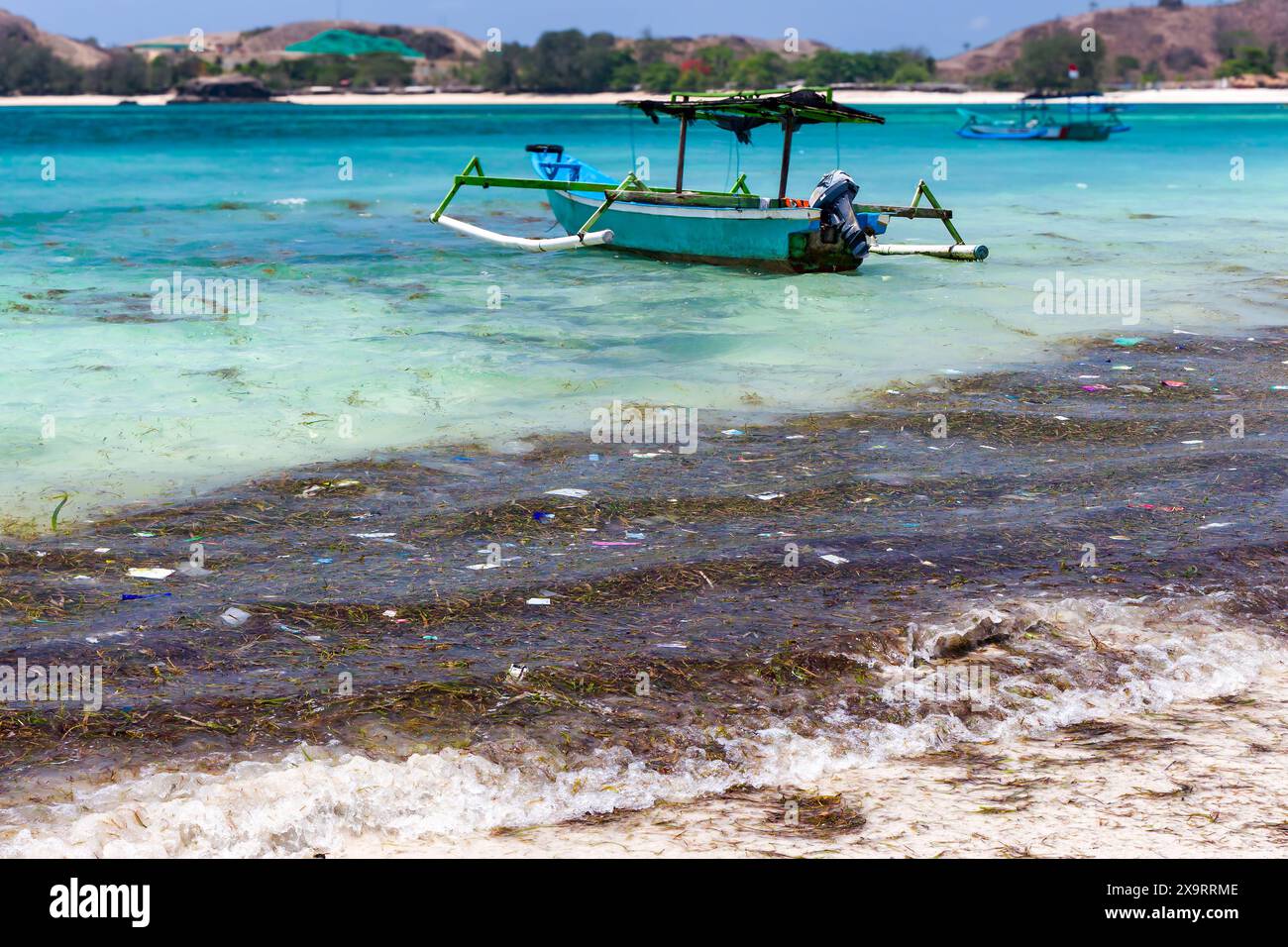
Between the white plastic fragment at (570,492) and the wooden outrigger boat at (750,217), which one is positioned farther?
the wooden outrigger boat at (750,217)

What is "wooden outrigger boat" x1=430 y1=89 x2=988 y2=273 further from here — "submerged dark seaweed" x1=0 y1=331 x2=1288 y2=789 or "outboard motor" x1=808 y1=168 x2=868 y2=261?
"submerged dark seaweed" x1=0 y1=331 x2=1288 y2=789

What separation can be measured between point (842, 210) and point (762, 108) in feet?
6.61

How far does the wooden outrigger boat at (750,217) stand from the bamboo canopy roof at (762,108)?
2 cm

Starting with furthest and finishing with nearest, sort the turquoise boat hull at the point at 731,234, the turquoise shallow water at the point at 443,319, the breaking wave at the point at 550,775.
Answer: the turquoise boat hull at the point at 731,234, the turquoise shallow water at the point at 443,319, the breaking wave at the point at 550,775

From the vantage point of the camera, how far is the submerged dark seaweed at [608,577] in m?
5.90

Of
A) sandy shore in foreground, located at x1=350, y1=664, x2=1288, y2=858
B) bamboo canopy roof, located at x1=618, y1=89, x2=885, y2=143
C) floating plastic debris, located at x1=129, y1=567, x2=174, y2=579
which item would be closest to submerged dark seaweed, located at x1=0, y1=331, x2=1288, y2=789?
floating plastic debris, located at x1=129, y1=567, x2=174, y2=579

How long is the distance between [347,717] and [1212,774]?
3.70m

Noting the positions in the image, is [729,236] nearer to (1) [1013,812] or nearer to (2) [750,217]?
(2) [750,217]

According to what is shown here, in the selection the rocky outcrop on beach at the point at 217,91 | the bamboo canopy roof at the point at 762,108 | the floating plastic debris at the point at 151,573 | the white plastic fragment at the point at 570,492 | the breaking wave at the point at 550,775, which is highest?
the rocky outcrop on beach at the point at 217,91

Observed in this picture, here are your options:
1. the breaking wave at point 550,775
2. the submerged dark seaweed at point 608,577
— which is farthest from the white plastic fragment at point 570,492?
the breaking wave at point 550,775

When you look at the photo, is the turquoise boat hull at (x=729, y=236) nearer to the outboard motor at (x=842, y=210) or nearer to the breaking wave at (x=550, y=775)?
the outboard motor at (x=842, y=210)

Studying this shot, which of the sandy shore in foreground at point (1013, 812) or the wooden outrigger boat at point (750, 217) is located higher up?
the wooden outrigger boat at point (750, 217)

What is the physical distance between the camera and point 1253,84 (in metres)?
195
